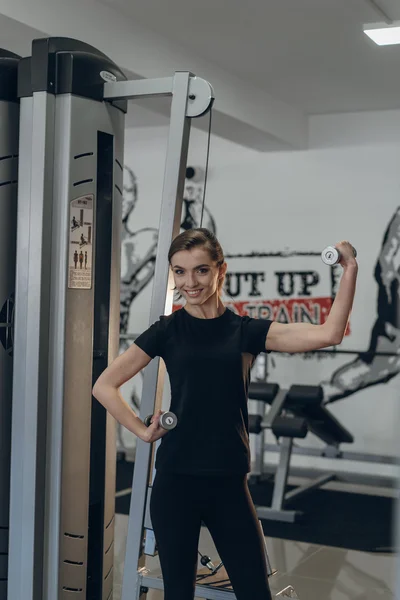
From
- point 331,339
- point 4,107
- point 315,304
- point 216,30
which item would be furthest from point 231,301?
point 331,339

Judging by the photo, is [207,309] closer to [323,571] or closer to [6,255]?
[6,255]

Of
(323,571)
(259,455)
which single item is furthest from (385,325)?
(323,571)

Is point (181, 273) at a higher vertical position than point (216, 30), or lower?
lower

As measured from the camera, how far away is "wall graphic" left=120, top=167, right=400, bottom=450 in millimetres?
5348

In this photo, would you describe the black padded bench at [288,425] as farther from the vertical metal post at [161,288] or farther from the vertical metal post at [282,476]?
the vertical metal post at [161,288]

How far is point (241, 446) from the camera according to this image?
70.4 inches

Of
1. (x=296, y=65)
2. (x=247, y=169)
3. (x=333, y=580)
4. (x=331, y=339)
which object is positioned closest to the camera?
(x=331, y=339)

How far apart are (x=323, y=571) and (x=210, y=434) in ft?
6.23

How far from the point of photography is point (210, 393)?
177 centimetres

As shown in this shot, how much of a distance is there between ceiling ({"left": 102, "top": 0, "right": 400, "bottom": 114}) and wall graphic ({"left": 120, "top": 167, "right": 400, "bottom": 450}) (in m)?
1.04

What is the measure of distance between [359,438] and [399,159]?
73.9 inches

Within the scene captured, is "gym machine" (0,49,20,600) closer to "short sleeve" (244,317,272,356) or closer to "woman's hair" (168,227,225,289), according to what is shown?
"woman's hair" (168,227,225,289)

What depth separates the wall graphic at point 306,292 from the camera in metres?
5.35

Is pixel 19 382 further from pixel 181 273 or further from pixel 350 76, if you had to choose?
pixel 350 76
